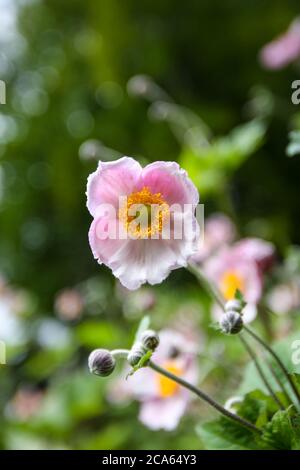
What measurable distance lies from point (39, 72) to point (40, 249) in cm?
94

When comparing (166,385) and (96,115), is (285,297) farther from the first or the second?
(96,115)

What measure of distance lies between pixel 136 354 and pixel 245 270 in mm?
352

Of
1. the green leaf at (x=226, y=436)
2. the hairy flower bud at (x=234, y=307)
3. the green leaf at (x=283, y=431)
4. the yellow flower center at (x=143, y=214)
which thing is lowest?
the green leaf at (x=283, y=431)

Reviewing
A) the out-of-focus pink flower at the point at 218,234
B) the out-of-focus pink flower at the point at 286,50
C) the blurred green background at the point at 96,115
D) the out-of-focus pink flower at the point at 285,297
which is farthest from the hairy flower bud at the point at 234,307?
the blurred green background at the point at 96,115

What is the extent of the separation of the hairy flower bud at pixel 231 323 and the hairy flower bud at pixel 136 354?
68mm

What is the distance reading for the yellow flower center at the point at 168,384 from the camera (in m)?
0.75

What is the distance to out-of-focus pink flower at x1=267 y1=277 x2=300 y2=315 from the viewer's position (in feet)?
3.22

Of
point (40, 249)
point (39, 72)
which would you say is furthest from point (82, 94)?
point (40, 249)

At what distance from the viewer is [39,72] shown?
2986 mm

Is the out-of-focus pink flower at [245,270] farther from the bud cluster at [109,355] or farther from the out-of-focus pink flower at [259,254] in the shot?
the bud cluster at [109,355]

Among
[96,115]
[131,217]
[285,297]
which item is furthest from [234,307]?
[96,115]

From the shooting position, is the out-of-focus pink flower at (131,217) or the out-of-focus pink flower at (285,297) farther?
the out-of-focus pink flower at (285,297)

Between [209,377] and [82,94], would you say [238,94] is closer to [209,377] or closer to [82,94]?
[82,94]

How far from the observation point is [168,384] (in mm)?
754
